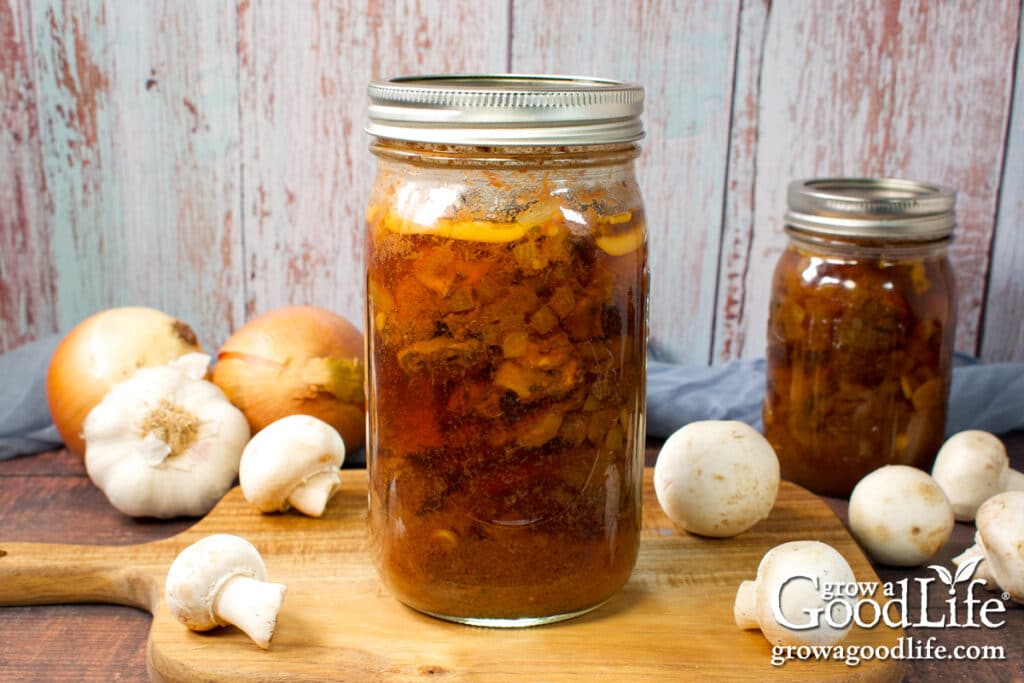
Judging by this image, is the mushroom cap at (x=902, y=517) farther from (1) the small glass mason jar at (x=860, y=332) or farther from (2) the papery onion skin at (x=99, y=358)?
(2) the papery onion skin at (x=99, y=358)

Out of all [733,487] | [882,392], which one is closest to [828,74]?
[882,392]

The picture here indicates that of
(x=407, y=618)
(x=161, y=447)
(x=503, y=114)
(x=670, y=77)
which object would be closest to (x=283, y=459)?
(x=161, y=447)

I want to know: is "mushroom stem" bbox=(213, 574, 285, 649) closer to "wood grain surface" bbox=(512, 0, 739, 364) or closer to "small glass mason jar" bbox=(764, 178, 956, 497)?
"small glass mason jar" bbox=(764, 178, 956, 497)

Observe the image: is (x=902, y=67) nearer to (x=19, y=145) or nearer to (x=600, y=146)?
(x=600, y=146)

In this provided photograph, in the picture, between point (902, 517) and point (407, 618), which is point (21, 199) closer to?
point (407, 618)

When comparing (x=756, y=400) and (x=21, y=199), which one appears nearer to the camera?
(x=756, y=400)

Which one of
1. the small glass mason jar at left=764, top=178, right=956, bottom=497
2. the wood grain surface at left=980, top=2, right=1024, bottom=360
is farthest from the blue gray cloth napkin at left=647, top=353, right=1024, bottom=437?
the small glass mason jar at left=764, top=178, right=956, bottom=497

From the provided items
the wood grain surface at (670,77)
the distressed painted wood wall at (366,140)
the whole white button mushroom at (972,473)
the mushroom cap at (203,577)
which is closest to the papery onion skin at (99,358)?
the distressed painted wood wall at (366,140)
